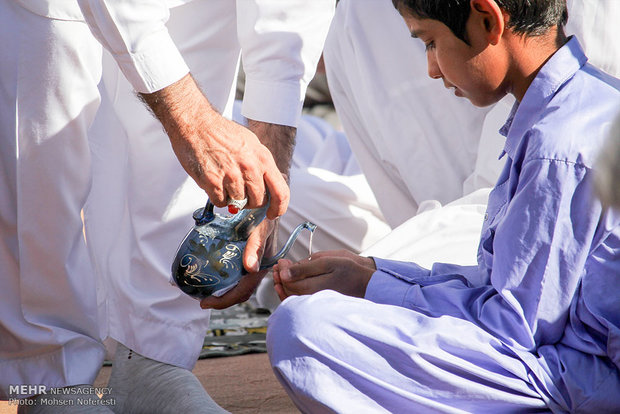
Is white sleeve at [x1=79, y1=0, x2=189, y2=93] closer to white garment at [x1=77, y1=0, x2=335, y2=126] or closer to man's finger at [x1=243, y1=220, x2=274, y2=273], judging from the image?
white garment at [x1=77, y1=0, x2=335, y2=126]

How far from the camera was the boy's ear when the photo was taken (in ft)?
5.49

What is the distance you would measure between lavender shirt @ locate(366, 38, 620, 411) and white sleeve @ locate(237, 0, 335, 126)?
2.49 ft

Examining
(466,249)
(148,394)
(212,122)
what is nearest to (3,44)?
(212,122)

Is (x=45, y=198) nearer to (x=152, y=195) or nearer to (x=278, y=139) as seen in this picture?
(x=152, y=195)

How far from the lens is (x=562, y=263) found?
153cm

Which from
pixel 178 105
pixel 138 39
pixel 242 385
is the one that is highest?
pixel 138 39

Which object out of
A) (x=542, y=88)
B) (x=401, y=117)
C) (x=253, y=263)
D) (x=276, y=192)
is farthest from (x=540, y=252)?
(x=401, y=117)

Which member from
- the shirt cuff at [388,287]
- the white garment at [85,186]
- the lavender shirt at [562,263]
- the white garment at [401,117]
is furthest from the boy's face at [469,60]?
the white garment at [401,117]

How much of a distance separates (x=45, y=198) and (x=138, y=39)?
0.48m

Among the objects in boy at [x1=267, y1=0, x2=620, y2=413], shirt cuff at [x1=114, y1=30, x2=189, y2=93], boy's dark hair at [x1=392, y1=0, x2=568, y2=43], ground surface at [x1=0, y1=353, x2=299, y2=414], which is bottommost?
ground surface at [x1=0, y1=353, x2=299, y2=414]

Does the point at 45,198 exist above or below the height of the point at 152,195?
above

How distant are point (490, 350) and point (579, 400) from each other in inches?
7.6

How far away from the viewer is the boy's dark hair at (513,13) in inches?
66.6

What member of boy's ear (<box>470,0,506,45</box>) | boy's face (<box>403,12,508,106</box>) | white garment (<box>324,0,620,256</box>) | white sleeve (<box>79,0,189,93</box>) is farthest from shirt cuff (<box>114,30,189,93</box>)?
white garment (<box>324,0,620,256</box>)
